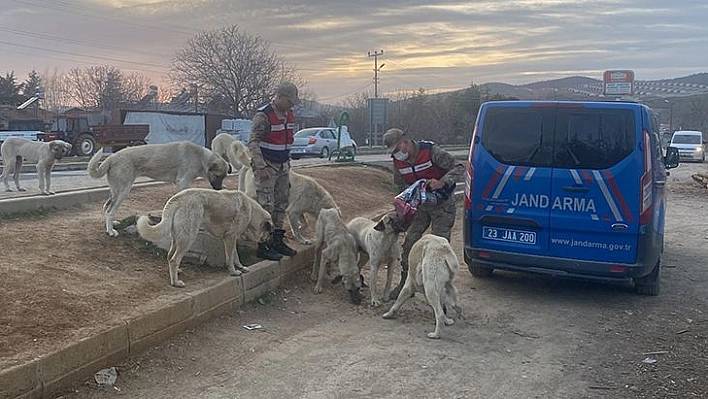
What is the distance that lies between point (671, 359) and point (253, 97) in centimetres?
5103

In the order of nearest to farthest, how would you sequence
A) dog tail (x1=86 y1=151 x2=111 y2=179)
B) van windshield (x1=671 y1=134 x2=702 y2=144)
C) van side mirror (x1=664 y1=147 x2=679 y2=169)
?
dog tail (x1=86 y1=151 x2=111 y2=179), van side mirror (x1=664 y1=147 x2=679 y2=169), van windshield (x1=671 y1=134 x2=702 y2=144)

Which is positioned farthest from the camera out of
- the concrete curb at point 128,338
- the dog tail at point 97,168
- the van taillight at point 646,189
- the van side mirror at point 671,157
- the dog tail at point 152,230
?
the van side mirror at point 671,157

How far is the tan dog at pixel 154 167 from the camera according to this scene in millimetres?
7375

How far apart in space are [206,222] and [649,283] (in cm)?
513

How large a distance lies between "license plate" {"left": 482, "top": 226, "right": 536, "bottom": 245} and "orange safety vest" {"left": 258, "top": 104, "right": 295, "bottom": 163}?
2.56 metres

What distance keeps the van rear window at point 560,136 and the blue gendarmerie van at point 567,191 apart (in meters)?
0.01

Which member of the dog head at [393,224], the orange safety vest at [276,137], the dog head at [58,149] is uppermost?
the orange safety vest at [276,137]

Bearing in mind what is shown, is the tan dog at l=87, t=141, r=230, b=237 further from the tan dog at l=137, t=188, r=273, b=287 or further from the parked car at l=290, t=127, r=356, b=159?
the parked car at l=290, t=127, r=356, b=159

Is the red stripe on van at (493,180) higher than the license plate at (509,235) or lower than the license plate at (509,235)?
higher

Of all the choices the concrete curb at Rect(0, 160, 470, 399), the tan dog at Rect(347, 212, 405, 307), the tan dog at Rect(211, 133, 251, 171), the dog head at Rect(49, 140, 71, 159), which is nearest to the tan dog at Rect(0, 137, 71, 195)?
the dog head at Rect(49, 140, 71, 159)

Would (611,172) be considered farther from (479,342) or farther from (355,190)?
(355,190)

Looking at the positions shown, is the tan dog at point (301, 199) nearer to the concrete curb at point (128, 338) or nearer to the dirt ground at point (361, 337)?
the dirt ground at point (361, 337)

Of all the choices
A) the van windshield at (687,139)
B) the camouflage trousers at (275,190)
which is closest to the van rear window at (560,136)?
the camouflage trousers at (275,190)

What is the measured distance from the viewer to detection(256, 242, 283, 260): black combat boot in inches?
291
